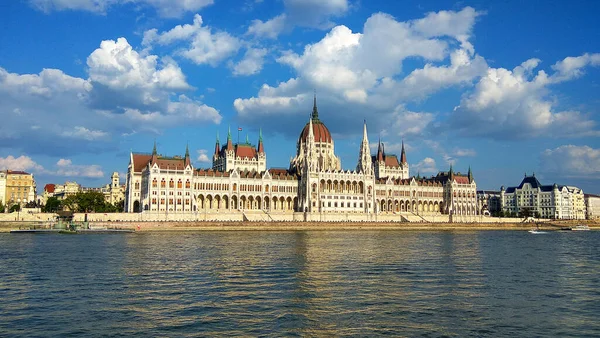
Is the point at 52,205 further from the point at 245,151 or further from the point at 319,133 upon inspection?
the point at 319,133

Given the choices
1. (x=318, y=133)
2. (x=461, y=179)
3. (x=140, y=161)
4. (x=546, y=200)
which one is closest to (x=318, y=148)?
(x=318, y=133)

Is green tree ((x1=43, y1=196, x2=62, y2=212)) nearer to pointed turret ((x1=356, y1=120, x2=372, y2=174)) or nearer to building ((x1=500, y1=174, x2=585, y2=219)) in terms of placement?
pointed turret ((x1=356, y1=120, x2=372, y2=174))

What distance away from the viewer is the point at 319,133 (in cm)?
16112

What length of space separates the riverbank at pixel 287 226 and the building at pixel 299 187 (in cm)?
985

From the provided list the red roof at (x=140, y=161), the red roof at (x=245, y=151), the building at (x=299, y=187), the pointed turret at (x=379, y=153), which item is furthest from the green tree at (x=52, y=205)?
the pointed turret at (x=379, y=153)

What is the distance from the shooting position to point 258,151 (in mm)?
157750

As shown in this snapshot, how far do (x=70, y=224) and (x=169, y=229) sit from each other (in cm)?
1679

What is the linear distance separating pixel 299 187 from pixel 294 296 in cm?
11534

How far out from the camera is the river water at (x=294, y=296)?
2228 cm

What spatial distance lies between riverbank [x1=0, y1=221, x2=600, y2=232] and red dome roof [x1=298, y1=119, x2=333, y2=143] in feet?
132

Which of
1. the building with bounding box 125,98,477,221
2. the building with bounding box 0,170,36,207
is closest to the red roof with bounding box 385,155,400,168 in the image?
the building with bounding box 125,98,477,221

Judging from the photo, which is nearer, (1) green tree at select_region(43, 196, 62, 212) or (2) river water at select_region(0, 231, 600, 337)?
(2) river water at select_region(0, 231, 600, 337)

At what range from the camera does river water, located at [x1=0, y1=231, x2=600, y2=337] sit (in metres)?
22.3

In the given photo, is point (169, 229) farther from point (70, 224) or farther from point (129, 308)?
point (129, 308)
